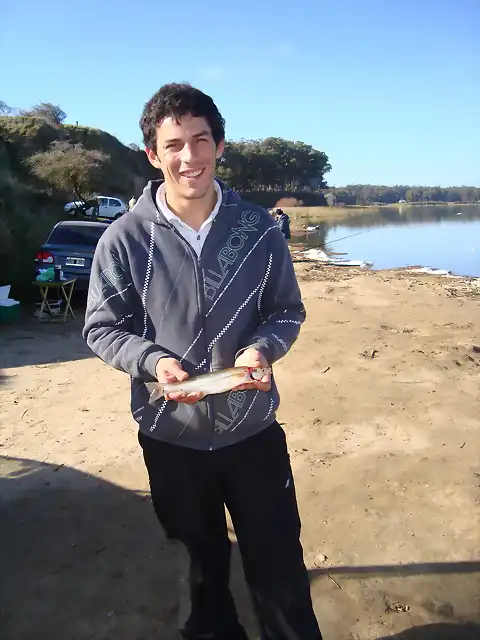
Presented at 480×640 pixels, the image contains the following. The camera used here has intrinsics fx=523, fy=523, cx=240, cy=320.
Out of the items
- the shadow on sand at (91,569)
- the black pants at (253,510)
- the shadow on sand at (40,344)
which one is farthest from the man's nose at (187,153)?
the shadow on sand at (40,344)

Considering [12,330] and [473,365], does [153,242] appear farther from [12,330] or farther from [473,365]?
[12,330]

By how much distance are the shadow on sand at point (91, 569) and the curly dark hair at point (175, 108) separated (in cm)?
248

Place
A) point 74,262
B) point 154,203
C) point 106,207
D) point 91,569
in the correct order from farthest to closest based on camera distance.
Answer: point 106,207 < point 74,262 < point 91,569 < point 154,203

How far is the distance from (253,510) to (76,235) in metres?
9.54

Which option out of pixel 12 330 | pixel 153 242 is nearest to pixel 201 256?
pixel 153 242

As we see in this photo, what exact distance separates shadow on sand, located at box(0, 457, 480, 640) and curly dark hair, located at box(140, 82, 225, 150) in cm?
248

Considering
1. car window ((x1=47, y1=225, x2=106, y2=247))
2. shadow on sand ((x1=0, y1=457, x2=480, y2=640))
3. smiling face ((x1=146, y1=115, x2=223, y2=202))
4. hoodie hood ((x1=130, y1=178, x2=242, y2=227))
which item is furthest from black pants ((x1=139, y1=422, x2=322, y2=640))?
car window ((x1=47, y1=225, x2=106, y2=247))

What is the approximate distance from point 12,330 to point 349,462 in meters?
6.86

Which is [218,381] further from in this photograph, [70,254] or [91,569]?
[70,254]

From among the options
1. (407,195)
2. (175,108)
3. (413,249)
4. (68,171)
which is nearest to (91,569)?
(175,108)

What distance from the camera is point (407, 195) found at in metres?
141

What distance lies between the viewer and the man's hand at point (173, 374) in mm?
1963

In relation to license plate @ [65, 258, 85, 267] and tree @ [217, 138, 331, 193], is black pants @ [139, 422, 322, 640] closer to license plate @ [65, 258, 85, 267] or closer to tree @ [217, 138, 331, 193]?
license plate @ [65, 258, 85, 267]

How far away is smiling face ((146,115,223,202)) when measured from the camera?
2.07 meters
